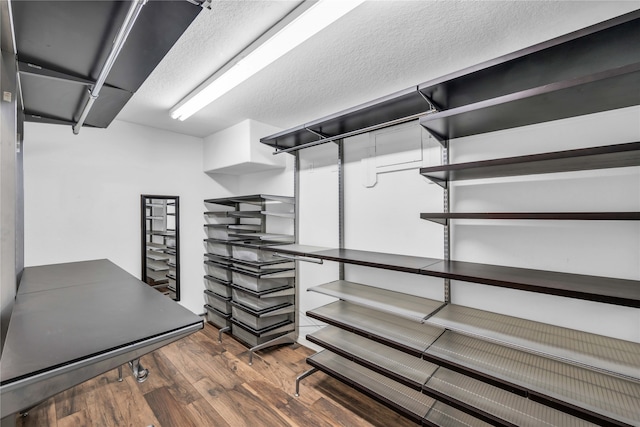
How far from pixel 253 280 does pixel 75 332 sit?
6.34 feet

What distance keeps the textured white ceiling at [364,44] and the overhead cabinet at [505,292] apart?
0.26m

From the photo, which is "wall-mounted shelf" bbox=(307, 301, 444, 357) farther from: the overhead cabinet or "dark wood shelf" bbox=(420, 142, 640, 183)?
"dark wood shelf" bbox=(420, 142, 640, 183)

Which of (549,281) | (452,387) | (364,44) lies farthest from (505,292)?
(364,44)

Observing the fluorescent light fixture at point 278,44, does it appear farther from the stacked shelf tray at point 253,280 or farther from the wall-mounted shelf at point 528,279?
the wall-mounted shelf at point 528,279

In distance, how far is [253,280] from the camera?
2846mm

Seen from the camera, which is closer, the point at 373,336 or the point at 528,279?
the point at 528,279

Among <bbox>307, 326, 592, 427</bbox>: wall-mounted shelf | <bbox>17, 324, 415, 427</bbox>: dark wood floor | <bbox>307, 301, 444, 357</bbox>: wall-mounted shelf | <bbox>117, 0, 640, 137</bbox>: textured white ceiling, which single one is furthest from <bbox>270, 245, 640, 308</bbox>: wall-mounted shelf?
<bbox>117, 0, 640, 137</bbox>: textured white ceiling

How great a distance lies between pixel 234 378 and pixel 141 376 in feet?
4.46

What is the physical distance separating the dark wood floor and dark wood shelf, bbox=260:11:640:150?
6.64 feet

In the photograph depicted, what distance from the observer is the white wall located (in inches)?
97.3

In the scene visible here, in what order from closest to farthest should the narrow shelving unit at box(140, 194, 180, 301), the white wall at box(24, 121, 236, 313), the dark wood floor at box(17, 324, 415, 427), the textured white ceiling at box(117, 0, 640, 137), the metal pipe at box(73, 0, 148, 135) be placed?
the metal pipe at box(73, 0, 148, 135) → the textured white ceiling at box(117, 0, 640, 137) → the dark wood floor at box(17, 324, 415, 427) → the white wall at box(24, 121, 236, 313) → the narrow shelving unit at box(140, 194, 180, 301)

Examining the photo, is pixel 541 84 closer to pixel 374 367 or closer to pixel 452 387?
pixel 452 387

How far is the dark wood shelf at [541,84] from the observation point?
1.07 meters

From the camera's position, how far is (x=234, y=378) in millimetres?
2350
